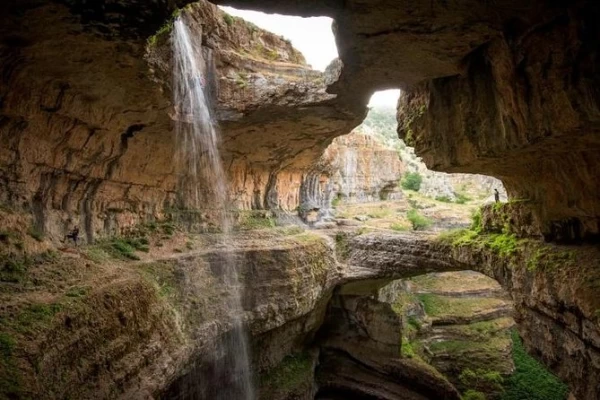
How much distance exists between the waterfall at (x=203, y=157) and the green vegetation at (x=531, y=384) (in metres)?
12.3

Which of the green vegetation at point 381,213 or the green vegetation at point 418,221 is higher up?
the green vegetation at point 381,213

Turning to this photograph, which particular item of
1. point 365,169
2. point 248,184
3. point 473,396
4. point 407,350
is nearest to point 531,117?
point 248,184

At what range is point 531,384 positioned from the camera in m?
17.4

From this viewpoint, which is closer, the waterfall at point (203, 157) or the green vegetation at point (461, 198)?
the waterfall at point (203, 157)

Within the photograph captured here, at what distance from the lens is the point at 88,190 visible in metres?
9.73

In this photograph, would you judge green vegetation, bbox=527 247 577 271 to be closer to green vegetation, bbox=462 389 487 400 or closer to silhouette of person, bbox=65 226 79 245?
green vegetation, bbox=462 389 487 400

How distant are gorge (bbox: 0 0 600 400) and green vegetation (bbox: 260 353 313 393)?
0.10m

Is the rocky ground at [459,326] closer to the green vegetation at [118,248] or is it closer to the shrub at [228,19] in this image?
the green vegetation at [118,248]

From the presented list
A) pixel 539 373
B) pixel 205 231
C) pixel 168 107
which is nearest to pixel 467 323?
pixel 539 373

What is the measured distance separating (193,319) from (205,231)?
4412 millimetres

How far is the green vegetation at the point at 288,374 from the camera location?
537 inches

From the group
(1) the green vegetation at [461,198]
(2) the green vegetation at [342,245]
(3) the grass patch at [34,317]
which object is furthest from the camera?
(1) the green vegetation at [461,198]

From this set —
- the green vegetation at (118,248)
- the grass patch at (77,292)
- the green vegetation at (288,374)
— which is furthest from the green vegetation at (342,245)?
the grass patch at (77,292)

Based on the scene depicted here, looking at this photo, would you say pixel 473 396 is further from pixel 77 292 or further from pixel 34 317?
pixel 34 317
